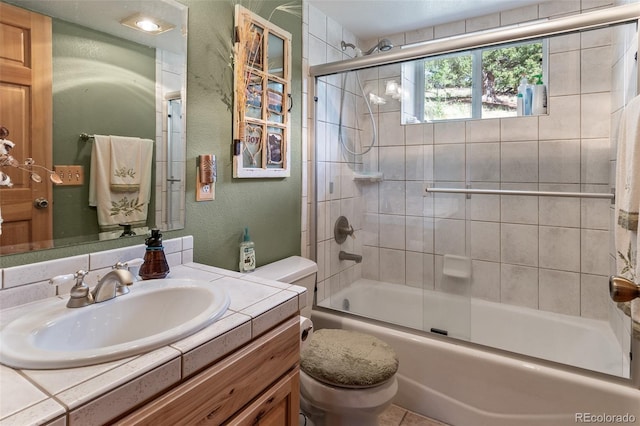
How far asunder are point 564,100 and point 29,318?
8.66 feet

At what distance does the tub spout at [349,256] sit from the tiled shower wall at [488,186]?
0.16 ft

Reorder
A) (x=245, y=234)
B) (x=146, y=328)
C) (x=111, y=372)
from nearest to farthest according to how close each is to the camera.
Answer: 1. (x=111, y=372)
2. (x=146, y=328)
3. (x=245, y=234)

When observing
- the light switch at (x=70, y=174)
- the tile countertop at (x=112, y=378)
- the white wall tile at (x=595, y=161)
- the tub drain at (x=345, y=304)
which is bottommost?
the tub drain at (x=345, y=304)

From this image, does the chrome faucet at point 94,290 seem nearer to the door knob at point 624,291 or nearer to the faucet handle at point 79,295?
the faucet handle at point 79,295

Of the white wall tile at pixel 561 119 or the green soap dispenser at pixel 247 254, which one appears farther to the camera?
the white wall tile at pixel 561 119

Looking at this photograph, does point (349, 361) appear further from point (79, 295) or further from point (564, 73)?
point (564, 73)

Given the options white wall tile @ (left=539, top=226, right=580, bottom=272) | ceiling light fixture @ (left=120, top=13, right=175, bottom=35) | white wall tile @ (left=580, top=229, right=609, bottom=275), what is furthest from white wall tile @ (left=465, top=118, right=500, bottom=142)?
ceiling light fixture @ (left=120, top=13, right=175, bottom=35)

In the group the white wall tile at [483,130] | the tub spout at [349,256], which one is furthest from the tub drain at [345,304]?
the white wall tile at [483,130]

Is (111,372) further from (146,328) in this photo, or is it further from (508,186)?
(508,186)

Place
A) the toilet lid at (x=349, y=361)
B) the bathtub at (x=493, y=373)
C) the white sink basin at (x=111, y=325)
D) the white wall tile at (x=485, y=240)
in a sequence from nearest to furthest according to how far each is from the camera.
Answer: the white sink basin at (x=111, y=325), the toilet lid at (x=349, y=361), the bathtub at (x=493, y=373), the white wall tile at (x=485, y=240)

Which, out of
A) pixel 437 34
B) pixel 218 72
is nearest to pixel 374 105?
pixel 437 34

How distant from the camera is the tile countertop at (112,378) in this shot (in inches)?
19.6

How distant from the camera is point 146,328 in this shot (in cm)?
95

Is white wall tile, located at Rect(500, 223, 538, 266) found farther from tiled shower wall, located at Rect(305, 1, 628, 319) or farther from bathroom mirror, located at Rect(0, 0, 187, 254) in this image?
bathroom mirror, located at Rect(0, 0, 187, 254)
